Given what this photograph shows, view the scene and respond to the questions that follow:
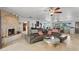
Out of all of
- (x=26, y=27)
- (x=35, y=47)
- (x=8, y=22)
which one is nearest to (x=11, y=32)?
(x=8, y=22)

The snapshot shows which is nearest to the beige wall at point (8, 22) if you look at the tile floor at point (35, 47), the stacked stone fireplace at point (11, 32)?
the stacked stone fireplace at point (11, 32)

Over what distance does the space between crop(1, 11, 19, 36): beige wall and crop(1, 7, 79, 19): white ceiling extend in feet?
0.34

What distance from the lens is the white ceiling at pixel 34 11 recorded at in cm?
255

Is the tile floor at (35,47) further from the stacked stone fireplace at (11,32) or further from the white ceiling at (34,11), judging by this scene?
the white ceiling at (34,11)

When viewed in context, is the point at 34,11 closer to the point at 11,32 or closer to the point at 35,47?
the point at 11,32

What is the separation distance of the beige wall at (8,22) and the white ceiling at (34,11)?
10cm

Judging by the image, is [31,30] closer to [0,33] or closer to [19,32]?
[19,32]
